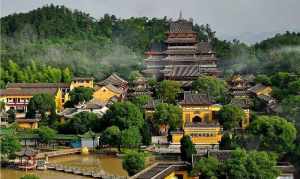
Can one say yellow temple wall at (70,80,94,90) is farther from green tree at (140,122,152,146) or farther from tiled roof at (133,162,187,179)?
tiled roof at (133,162,187,179)

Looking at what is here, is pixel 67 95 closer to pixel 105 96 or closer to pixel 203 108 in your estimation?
pixel 105 96

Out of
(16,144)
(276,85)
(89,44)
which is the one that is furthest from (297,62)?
(16,144)

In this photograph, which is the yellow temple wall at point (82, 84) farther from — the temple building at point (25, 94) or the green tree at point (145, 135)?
the green tree at point (145, 135)

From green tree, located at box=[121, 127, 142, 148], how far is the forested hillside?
571 inches

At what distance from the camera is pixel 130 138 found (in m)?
24.4

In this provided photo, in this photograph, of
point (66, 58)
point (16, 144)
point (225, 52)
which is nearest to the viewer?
point (16, 144)

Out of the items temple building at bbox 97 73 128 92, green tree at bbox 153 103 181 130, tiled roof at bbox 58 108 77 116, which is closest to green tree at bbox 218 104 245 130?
green tree at bbox 153 103 181 130

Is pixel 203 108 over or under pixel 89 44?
under

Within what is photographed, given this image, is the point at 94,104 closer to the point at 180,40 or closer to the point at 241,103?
the point at 241,103

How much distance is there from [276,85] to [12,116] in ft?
42.6

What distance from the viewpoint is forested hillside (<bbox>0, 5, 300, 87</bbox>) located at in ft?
138

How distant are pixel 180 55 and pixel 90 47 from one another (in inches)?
479

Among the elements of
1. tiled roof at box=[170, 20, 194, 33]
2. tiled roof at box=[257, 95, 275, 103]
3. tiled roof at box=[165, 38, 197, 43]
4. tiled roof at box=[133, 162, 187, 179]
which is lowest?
tiled roof at box=[133, 162, 187, 179]

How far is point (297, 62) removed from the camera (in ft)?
133
